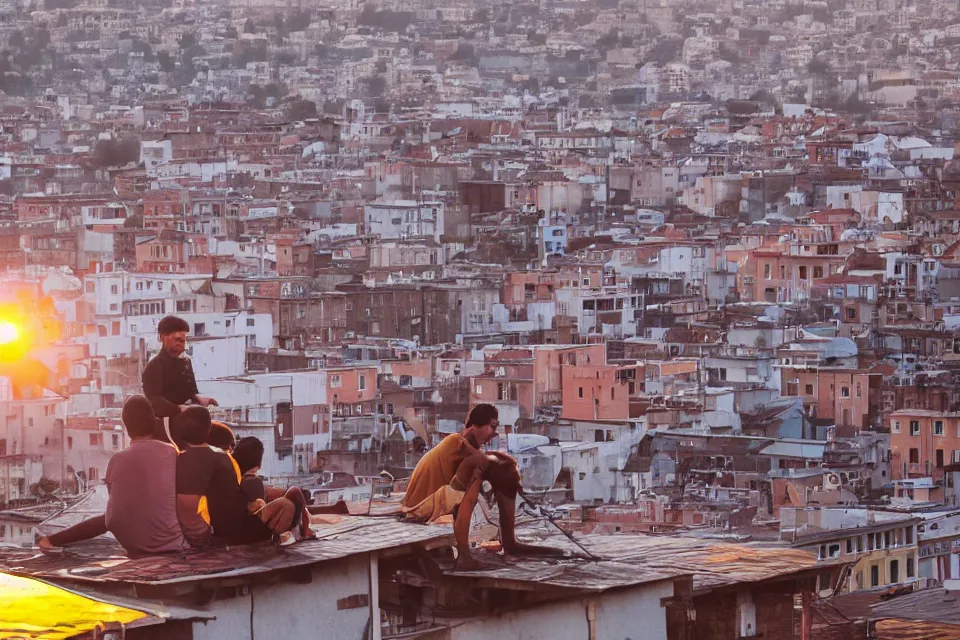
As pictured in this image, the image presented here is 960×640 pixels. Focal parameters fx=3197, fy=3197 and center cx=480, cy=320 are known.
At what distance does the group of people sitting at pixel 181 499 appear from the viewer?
23.2 ft

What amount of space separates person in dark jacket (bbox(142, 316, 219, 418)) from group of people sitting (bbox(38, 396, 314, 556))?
10 cm

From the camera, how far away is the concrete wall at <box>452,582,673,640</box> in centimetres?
737

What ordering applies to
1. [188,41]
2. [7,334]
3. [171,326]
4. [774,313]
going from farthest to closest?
[188,41] < [774,313] < [7,334] < [171,326]

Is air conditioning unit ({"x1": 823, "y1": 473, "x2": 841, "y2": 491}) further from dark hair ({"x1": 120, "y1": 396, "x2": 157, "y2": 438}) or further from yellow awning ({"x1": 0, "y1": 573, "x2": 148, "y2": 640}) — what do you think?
yellow awning ({"x1": 0, "y1": 573, "x2": 148, "y2": 640})

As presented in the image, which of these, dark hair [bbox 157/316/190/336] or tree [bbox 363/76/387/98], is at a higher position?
tree [bbox 363/76/387/98]

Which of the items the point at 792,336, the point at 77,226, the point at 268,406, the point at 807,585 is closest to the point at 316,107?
the point at 77,226

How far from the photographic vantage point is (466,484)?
752cm

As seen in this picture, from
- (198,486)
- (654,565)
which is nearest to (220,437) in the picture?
(198,486)

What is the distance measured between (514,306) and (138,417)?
104 ft

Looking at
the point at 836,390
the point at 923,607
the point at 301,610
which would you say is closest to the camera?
the point at 301,610

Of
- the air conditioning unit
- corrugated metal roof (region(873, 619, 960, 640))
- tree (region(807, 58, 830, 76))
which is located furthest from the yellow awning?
tree (region(807, 58, 830, 76))

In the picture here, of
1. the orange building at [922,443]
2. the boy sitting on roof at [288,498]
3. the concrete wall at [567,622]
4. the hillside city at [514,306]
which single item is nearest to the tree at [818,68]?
the hillside city at [514,306]

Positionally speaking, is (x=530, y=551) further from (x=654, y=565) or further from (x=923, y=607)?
(x=923, y=607)

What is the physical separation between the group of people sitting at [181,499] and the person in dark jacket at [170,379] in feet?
0.31
